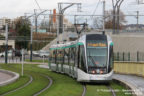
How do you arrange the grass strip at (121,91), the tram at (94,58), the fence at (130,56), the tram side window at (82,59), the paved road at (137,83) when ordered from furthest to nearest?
the fence at (130,56)
the tram side window at (82,59)
the tram at (94,58)
the grass strip at (121,91)
the paved road at (137,83)

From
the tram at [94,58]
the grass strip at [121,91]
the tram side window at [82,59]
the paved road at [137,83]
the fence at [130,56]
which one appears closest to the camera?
the paved road at [137,83]

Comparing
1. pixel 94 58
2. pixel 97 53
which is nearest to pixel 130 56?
pixel 97 53

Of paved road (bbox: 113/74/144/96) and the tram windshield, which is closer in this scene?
paved road (bbox: 113/74/144/96)

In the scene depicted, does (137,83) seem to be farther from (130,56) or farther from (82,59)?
(130,56)

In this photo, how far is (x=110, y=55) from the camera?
20547 mm

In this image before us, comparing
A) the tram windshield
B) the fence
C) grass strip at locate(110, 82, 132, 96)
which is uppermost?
the tram windshield

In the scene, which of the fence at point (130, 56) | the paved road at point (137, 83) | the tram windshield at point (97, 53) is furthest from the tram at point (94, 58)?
the fence at point (130, 56)

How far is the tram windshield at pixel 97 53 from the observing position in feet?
66.7

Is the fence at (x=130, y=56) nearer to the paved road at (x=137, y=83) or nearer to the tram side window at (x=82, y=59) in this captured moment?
the paved road at (x=137, y=83)

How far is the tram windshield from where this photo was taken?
20.3 metres

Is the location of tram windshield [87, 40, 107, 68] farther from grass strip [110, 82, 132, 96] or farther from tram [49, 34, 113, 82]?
grass strip [110, 82, 132, 96]

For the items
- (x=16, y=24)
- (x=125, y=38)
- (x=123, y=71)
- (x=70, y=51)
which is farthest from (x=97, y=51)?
(x=16, y=24)

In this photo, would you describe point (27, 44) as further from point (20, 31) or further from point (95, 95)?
point (95, 95)

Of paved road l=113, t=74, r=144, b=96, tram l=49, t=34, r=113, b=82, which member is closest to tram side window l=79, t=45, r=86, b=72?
tram l=49, t=34, r=113, b=82
